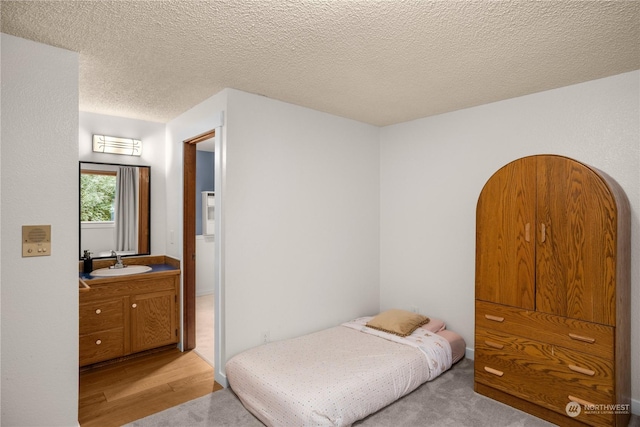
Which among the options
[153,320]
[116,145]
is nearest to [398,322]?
[153,320]

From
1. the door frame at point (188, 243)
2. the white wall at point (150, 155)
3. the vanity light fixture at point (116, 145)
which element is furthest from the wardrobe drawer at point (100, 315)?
the vanity light fixture at point (116, 145)

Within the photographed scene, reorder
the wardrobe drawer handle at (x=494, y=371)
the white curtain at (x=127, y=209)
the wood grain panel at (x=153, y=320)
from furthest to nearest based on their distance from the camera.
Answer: the white curtain at (x=127, y=209) → the wood grain panel at (x=153, y=320) → the wardrobe drawer handle at (x=494, y=371)

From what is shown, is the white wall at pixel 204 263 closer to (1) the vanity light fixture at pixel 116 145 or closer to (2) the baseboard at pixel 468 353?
(1) the vanity light fixture at pixel 116 145

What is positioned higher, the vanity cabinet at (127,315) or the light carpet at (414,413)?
the vanity cabinet at (127,315)

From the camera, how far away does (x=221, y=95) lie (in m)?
2.94

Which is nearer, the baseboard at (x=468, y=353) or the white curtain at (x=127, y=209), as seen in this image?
the baseboard at (x=468, y=353)

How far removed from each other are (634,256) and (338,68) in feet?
8.09

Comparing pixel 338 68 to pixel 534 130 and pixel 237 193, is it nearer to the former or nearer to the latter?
pixel 237 193

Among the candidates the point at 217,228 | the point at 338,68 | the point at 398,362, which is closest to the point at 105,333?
the point at 217,228

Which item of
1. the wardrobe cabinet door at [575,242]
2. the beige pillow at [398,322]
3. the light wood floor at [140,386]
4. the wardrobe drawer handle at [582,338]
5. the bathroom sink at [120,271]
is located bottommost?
the light wood floor at [140,386]

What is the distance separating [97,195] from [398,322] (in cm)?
324

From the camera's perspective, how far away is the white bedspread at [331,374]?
2234mm

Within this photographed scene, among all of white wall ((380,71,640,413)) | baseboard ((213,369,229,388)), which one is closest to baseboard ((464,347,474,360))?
white wall ((380,71,640,413))

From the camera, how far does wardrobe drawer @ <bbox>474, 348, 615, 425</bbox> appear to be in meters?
2.19
